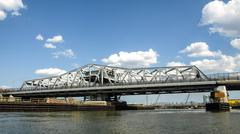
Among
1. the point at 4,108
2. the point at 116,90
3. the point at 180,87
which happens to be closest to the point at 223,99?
the point at 180,87

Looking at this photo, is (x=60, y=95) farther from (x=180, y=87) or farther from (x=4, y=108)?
(x=4, y=108)

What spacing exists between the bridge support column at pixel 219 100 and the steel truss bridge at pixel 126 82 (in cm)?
252

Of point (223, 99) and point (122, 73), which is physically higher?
point (122, 73)

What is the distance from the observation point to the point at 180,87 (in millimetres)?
134125

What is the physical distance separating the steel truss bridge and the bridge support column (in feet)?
8.27

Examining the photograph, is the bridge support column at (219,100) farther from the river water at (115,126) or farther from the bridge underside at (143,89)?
the river water at (115,126)

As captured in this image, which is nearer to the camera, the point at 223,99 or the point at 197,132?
the point at 197,132

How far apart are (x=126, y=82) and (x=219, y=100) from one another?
44.6m

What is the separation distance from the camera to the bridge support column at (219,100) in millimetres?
121125

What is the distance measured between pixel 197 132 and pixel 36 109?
71.0 meters

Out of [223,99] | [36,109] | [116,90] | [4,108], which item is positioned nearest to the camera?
[4,108]

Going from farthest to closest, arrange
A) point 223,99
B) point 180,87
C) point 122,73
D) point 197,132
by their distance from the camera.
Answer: point 122,73
point 180,87
point 223,99
point 197,132

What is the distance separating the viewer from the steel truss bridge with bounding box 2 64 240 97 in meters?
131

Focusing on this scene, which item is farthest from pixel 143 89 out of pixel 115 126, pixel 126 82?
pixel 115 126
